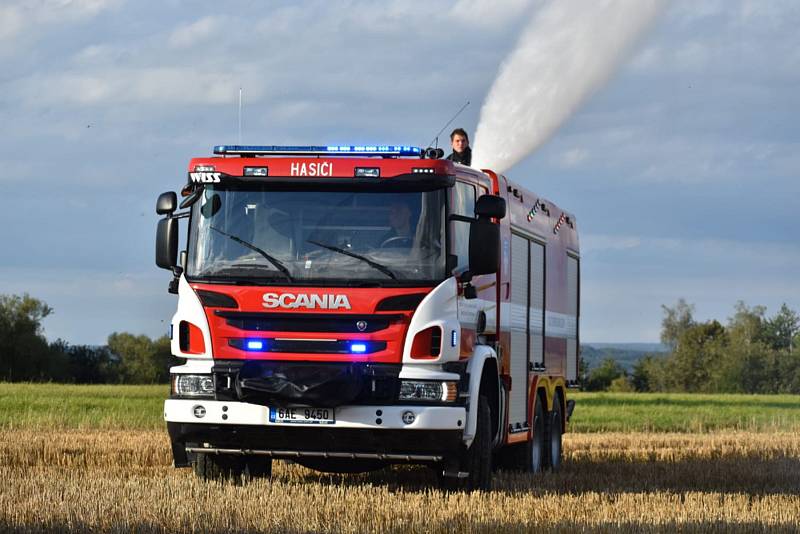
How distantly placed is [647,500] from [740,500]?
944 millimetres

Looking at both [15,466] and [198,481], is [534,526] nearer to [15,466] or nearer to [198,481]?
[198,481]

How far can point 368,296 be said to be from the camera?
1383 centimetres

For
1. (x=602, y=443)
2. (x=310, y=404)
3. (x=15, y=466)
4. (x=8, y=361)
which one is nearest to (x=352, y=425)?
(x=310, y=404)

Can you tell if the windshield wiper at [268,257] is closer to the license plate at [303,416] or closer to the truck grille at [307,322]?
the truck grille at [307,322]

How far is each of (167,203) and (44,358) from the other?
79615 millimetres

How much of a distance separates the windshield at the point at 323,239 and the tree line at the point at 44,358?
240 feet

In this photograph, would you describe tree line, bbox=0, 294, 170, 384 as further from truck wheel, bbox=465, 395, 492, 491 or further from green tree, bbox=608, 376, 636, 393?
truck wheel, bbox=465, 395, 492, 491

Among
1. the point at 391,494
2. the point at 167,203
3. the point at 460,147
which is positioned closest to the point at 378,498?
the point at 391,494

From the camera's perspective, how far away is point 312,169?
1427 centimetres

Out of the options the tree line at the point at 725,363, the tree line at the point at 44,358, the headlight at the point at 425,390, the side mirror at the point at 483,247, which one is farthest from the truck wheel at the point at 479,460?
the tree line at the point at 725,363

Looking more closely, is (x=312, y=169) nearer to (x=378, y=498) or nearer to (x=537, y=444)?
(x=378, y=498)

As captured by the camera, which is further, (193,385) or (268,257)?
(193,385)

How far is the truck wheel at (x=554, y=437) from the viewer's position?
1962 cm

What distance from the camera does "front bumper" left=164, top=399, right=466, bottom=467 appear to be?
1398 cm
